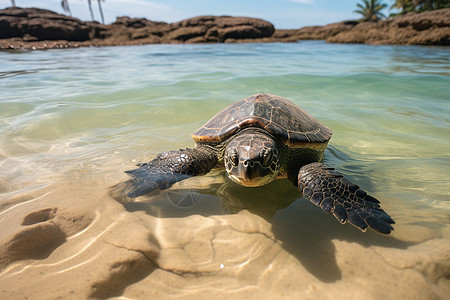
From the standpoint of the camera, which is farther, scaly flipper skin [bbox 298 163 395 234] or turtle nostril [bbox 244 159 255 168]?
turtle nostril [bbox 244 159 255 168]

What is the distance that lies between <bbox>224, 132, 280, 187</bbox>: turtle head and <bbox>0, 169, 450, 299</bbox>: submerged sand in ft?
1.10

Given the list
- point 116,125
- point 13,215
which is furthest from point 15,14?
point 13,215

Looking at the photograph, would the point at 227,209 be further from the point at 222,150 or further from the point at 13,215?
the point at 13,215

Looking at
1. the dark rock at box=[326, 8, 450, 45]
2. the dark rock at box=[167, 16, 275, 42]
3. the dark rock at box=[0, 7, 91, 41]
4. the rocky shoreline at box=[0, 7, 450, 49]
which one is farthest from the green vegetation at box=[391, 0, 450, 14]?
the dark rock at box=[0, 7, 91, 41]

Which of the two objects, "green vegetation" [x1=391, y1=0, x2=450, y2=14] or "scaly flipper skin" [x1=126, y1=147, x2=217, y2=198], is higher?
"green vegetation" [x1=391, y1=0, x2=450, y2=14]

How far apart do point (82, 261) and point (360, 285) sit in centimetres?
173

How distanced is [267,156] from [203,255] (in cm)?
97

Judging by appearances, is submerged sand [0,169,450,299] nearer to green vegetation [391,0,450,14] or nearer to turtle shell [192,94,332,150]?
turtle shell [192,94,332,150]

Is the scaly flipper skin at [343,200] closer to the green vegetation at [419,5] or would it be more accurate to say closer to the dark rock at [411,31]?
the dark rock at [411,31]

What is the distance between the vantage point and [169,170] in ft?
8.63

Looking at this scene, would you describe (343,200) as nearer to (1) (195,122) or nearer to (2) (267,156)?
(2) (267,156)

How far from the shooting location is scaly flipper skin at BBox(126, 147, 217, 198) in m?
2.36

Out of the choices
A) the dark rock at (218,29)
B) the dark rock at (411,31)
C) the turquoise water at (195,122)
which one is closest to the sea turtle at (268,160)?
the turquoise water at (195,122)

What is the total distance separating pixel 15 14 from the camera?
103 feet
